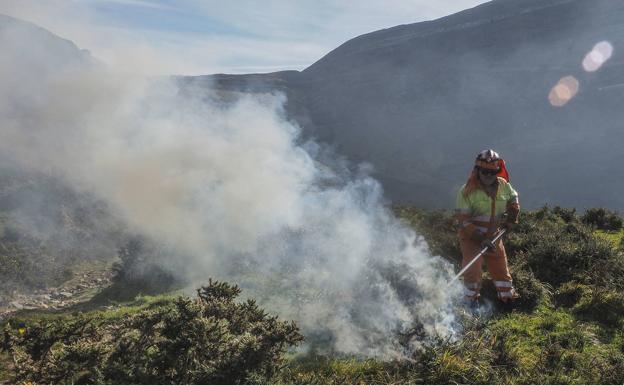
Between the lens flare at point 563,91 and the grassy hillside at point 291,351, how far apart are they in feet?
208

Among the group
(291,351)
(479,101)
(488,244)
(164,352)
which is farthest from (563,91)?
(164,352)

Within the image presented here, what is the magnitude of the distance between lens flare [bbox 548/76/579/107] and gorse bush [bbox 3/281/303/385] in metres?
67.0

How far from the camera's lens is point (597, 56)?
65.8 meters

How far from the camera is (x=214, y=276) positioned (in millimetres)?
8602

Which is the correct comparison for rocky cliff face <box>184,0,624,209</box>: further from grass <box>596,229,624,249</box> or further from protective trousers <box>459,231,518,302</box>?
protective trousers <box>459,231,518,302</box>

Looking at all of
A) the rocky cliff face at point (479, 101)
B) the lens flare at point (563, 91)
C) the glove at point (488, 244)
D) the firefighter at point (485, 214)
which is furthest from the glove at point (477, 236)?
the lens flare at point (563, 91)

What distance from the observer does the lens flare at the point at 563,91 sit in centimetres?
5812

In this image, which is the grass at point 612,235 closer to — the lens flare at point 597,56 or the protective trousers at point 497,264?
the protective trousers at point 497,264

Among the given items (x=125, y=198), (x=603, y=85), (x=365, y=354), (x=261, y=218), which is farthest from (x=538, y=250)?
(x=603, y=85)

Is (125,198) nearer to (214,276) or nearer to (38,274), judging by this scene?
(38,274)

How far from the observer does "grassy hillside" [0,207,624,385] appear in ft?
12.1

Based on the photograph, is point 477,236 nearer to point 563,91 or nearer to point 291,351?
point 291,351

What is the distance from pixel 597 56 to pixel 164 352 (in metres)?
83.9

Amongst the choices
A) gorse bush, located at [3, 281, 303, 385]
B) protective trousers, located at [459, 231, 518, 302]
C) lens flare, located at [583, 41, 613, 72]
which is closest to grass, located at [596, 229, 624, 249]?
protective trousers, located at [459, 231, 518, 302]
